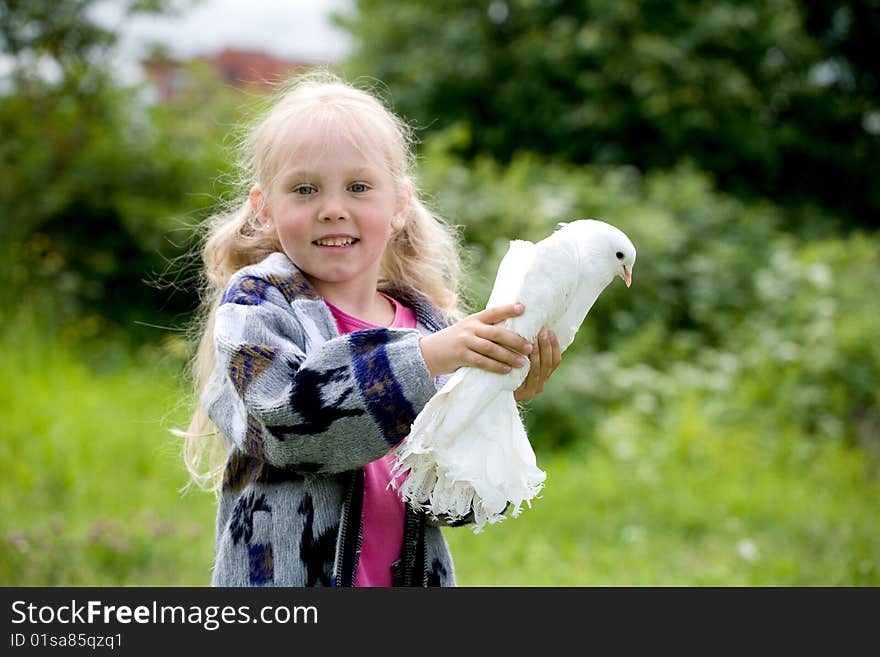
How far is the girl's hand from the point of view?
159 cm

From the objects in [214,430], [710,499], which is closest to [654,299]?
[710,499]

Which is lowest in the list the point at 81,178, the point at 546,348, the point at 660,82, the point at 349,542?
the point at 349,542

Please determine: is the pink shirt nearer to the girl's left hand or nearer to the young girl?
the young girl

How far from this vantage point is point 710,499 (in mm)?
4809

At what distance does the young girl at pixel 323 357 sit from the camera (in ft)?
5.15

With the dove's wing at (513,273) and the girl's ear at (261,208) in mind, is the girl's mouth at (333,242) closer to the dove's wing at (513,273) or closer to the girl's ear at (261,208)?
the girl's ear at (261,208)

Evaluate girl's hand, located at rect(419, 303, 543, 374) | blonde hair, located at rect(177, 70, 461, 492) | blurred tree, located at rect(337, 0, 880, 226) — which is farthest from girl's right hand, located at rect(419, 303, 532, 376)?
blurred tree, located at rect(337, 0, 880, 226)

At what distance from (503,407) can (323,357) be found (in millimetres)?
318

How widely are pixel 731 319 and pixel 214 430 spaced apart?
546 cm

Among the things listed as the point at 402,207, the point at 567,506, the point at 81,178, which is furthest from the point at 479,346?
the point at 81,178

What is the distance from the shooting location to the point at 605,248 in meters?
1.69

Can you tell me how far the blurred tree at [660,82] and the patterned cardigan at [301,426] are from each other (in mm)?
9210

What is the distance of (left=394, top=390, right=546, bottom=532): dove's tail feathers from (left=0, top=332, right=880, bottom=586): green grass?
2278 mm

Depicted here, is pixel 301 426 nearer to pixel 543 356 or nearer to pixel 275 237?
pixel 543 356
